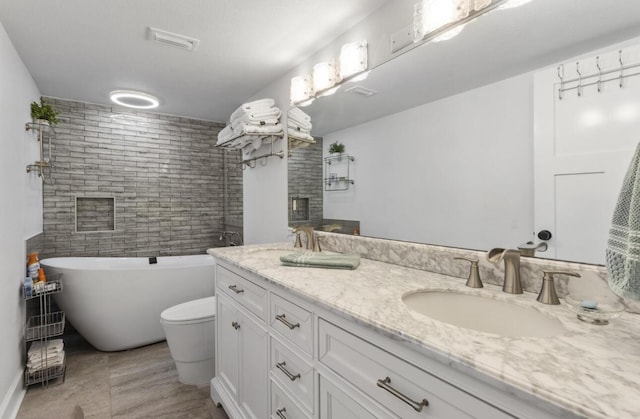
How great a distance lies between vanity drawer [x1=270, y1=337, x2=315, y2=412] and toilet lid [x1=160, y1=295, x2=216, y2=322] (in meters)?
1.00

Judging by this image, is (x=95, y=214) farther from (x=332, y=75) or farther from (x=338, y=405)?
(x=338, y=405)

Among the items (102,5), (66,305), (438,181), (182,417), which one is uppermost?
(102,5)

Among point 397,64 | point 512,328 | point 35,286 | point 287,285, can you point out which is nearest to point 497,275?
point 512,328

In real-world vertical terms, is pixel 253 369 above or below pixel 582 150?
below

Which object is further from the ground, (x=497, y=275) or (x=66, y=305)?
(x=497, y=275)

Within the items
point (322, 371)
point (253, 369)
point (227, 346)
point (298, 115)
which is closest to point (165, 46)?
point (298, 115)

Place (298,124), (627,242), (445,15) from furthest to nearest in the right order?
(298,124)
(445,15)
(627,242)

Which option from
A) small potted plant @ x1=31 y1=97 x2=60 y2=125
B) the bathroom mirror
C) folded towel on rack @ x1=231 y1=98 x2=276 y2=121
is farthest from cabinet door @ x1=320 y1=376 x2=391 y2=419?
small potted plant @ x1=31 y1=97 x2=60 y2=125

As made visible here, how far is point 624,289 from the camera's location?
25.1 inches

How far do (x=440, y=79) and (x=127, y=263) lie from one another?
11.1 ft

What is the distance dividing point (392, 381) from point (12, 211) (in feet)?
8.11

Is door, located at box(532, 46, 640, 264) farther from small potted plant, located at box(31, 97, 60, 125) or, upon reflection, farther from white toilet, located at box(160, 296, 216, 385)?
small potted plant, located at box(31, 97, 60, 125)

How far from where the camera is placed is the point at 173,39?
1970mm

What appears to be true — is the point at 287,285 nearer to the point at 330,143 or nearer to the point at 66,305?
the point at 330,143
